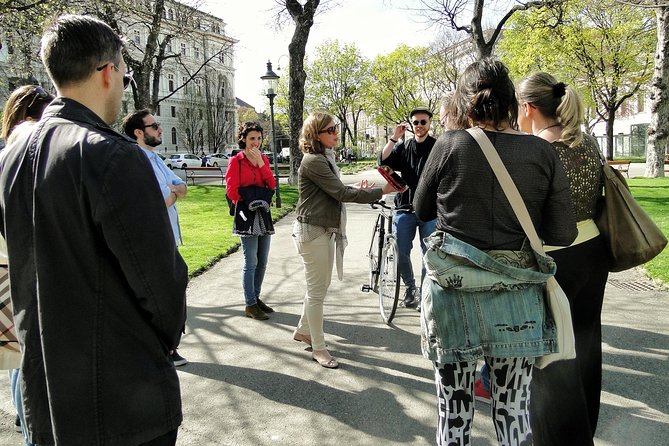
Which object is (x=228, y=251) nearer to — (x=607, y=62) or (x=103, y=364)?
(x=103, y=364)

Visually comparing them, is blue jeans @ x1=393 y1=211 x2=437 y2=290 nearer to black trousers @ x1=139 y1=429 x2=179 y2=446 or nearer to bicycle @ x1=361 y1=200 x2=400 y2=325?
bicycle @ x1=361 y1=200 x2=400 y2=325

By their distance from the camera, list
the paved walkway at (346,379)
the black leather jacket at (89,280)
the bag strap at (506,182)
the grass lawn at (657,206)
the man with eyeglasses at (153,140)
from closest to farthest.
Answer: the black leather jacket at (89,280) < the bag strap at (506,182) < the paved walkway at (346,379) < the man with eyeglasses at (153,140) < the grass lawn at (657,206)

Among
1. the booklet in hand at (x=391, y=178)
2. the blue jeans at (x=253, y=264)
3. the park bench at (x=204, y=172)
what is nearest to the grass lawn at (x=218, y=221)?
the blue jeans at (x=253, y=264)

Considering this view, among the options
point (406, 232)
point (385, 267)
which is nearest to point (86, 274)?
point (385, 267)

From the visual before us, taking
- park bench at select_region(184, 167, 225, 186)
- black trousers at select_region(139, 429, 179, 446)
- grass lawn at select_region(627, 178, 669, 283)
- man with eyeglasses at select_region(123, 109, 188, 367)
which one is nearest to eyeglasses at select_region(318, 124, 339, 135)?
man with eyeglasses at select_region(123, 109, 188, 367)

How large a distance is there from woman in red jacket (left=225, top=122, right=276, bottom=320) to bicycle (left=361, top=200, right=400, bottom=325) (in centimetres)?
118

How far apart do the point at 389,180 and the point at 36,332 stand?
357cm

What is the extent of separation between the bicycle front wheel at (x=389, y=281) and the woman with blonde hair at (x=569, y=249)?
242cm

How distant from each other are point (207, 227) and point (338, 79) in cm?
5062

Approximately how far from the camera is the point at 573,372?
2.60 metres

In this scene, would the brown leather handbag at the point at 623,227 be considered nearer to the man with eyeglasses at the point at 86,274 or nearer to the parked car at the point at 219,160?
the man with eyeglasses at the point at 86,274

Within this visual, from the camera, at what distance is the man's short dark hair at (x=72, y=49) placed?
1.54 m

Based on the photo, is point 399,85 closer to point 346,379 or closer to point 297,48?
point 297,48

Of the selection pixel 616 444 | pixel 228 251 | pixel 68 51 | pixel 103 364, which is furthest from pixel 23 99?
pixel 228 251
